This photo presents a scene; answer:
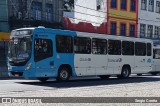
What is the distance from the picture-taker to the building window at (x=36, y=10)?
124 feet

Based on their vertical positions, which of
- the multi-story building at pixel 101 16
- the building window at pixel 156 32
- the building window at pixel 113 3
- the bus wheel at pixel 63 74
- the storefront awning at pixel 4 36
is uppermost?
the building window at pixel 113 3

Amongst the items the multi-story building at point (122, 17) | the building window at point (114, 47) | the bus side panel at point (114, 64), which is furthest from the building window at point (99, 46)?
the multi-story building at point (122, 17)

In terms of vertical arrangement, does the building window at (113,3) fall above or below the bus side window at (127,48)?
above

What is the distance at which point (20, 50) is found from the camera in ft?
63.6

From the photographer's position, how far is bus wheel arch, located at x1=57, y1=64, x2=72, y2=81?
808 inches

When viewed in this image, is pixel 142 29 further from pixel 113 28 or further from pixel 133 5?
pixel 113 28

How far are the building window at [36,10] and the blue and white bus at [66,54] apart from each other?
1465 centimetres

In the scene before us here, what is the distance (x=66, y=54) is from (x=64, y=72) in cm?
103

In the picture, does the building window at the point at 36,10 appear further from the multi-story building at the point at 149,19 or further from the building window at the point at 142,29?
the building window at the point at 142,29

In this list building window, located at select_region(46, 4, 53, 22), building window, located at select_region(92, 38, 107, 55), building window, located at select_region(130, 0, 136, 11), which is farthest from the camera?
building window, located at select_region(130, 0, 136, 11)

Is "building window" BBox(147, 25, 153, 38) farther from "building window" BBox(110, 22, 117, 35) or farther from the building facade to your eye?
the building facade

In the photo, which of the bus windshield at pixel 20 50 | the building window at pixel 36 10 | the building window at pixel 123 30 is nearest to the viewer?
the bus windshield at pixel 20 50

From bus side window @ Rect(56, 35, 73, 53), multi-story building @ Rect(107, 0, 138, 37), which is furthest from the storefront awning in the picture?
bus side window @ Rect(56, 35, 73, 53)

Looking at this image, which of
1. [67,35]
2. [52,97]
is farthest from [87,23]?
[52,97]
